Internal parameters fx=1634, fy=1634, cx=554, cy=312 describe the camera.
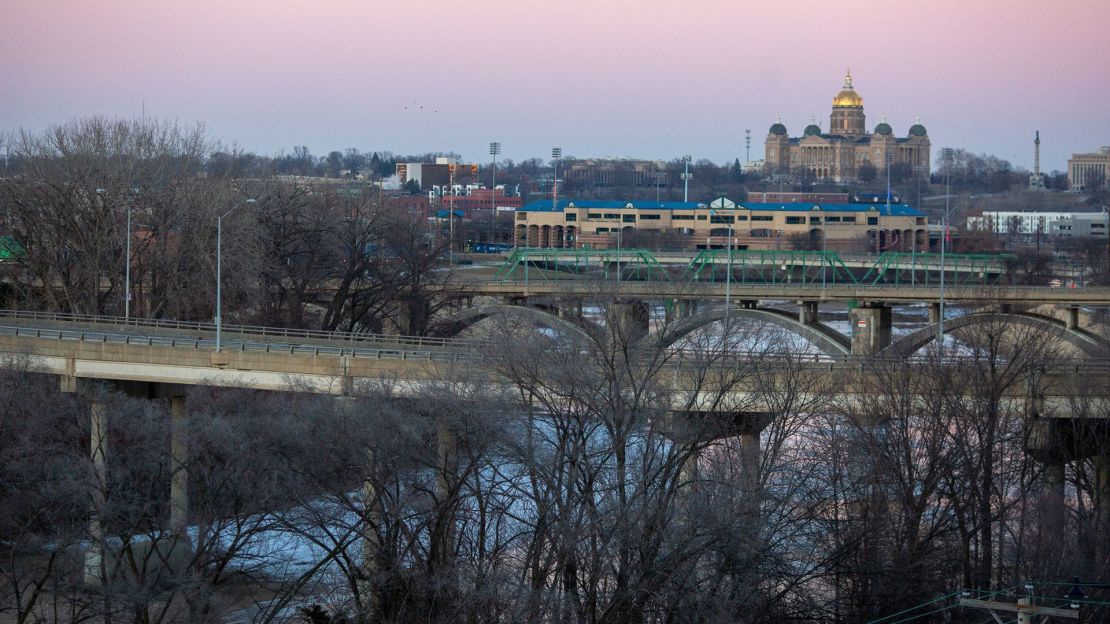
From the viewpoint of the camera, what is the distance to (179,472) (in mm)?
32219

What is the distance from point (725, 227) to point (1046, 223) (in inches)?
2238

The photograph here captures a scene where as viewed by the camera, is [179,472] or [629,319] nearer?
[179,472]

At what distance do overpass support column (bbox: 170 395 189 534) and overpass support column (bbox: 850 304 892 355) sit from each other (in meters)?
32.9

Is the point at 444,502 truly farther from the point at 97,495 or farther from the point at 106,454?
the point at 106,454

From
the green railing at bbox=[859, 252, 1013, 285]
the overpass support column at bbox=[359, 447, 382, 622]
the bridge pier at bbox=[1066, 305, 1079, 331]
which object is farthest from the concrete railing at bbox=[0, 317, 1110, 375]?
the green railing at bbox=[859, 252, 1013, 285]

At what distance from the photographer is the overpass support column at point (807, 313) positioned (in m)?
60.9

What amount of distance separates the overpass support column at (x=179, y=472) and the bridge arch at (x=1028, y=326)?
21.9 meters

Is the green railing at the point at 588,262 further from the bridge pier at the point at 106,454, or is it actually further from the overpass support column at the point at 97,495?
the overpass support column at the point at 97,495

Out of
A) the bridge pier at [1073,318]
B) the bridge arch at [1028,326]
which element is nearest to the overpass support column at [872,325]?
the bridge arch at [1028,326]

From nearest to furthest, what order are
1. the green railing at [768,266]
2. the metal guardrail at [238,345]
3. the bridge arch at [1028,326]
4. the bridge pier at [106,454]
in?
the bridge pier at [106,454] < the metal guardrail at [238,345] < the bridge arch at [1028,326] < the green railing at [768,266]

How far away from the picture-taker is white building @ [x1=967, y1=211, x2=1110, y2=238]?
506 ft

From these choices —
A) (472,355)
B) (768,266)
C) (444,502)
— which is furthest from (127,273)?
(768,266)

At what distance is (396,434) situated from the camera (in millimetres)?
28047

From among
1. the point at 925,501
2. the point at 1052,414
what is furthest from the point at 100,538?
the point at 1052,414
